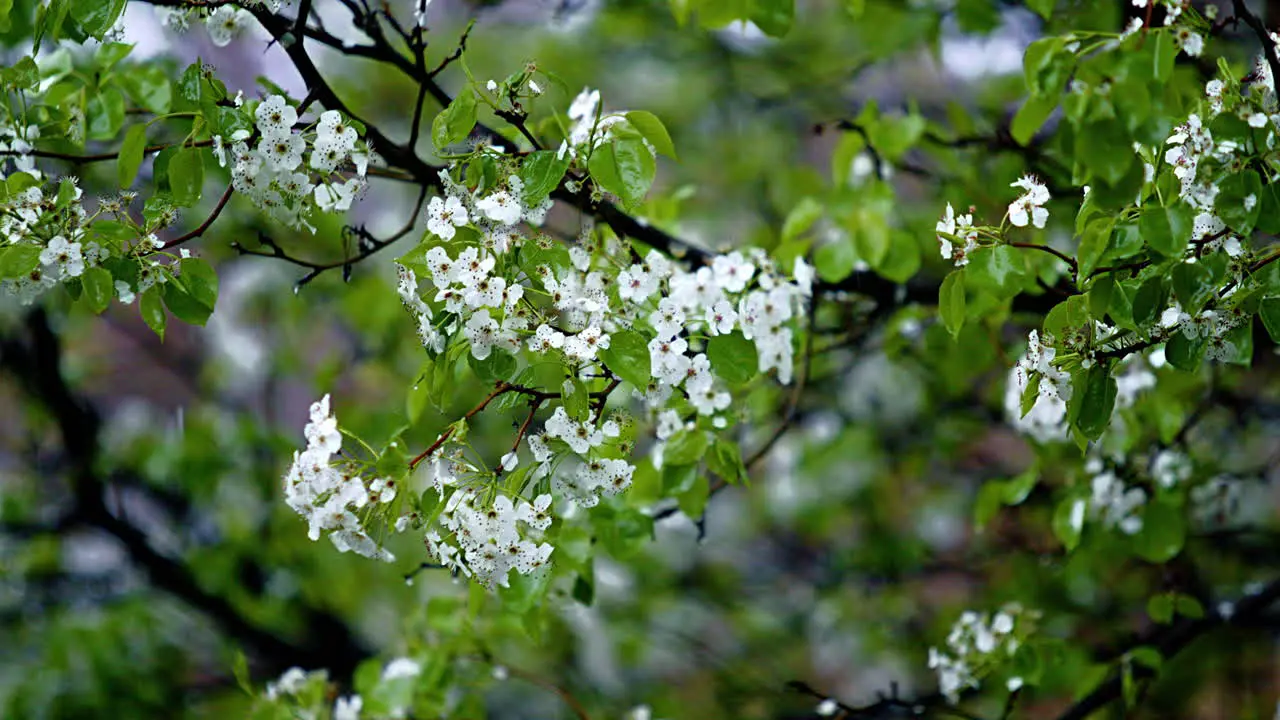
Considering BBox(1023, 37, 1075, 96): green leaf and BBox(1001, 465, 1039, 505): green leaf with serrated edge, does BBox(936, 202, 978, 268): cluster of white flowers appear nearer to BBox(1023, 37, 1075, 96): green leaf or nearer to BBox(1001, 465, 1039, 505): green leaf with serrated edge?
BBox(1023, 37, 1075, 96): green leaf

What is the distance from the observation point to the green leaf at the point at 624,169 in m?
1.19

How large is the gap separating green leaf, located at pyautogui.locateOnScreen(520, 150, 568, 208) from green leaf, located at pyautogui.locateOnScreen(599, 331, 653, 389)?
0.17 meters

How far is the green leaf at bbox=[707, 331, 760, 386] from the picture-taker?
122cm

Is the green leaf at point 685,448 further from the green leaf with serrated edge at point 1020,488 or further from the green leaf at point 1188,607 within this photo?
the green leaf at point 1188,607

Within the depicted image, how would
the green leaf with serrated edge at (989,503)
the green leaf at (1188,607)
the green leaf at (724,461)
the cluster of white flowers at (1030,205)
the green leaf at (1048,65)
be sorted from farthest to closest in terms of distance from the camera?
the green leaf with serrated edge at (989,503)
the green leaf at (1188,607)
the green leaf at (724,461)
the cluster of white flowers at (1030,205)
the green leaf at (1048,65)

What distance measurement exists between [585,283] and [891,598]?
8.03 feet

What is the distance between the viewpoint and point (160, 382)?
5500 millimetres

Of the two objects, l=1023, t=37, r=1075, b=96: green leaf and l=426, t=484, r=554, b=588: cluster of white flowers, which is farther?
l=426, t=484, r=554, b=588: cluster of white flowers

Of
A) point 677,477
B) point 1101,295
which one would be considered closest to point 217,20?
point 677,477

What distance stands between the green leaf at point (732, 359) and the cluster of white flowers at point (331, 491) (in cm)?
39

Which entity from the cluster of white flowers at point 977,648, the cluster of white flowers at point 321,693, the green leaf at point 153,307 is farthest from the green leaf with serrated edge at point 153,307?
the cluster of white flowers at point 977,648

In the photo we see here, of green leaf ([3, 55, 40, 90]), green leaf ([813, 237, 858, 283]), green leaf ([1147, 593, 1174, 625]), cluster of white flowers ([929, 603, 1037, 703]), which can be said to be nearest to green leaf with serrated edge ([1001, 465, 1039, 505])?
cluster of white flowers ([929, 603, 1037, 703])

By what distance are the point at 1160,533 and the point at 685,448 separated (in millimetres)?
915

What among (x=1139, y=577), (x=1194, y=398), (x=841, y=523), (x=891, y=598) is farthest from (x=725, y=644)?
(x=1194, y=398)
